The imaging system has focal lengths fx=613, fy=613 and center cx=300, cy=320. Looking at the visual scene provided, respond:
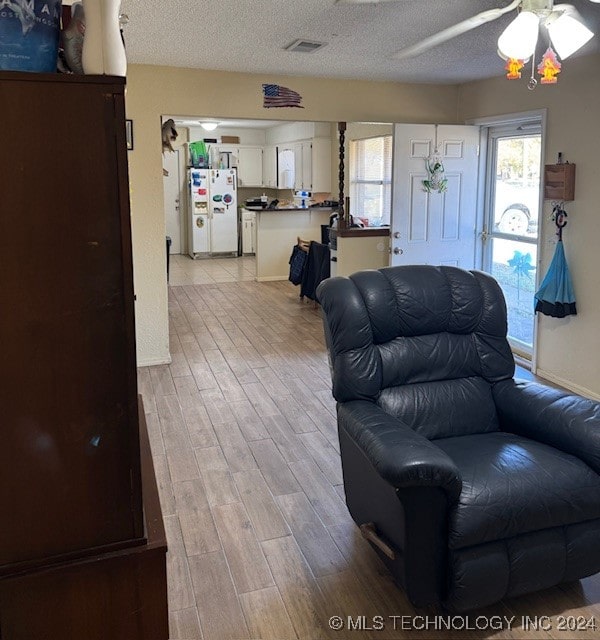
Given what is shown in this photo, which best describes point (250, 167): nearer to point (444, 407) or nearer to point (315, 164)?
point (315, 164)

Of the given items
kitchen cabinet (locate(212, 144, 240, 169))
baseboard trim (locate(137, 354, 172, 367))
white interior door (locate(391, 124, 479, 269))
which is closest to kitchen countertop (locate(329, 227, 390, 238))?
white interior door (locate(391, 124, 479, 269))

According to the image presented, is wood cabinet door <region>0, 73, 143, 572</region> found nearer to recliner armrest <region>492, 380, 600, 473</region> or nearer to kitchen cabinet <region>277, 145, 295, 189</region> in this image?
recliner armrest <region>492, 380, 600, 473</region>

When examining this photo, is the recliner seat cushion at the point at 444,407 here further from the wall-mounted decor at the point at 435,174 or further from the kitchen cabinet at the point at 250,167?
the kitchen cabinet at the point at 250,167

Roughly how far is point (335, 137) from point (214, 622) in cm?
783

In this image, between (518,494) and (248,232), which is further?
(248,232)

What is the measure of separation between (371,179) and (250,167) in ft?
13.8

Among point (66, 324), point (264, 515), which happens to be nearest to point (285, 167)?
point (264, 515)

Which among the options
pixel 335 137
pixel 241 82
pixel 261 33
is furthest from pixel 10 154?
pixel 335 137

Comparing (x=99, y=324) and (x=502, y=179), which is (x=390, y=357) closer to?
(x=99, y=324)

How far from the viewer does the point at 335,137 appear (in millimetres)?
8969

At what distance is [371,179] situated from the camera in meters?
8.15

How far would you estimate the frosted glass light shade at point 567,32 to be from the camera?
2.44 meters

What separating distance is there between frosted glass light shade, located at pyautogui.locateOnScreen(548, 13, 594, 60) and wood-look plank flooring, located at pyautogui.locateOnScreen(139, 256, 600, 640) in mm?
2122

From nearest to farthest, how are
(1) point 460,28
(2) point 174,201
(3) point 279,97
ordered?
(1) point 460,28 → (3) point 279,97 → (2) point 174,201
